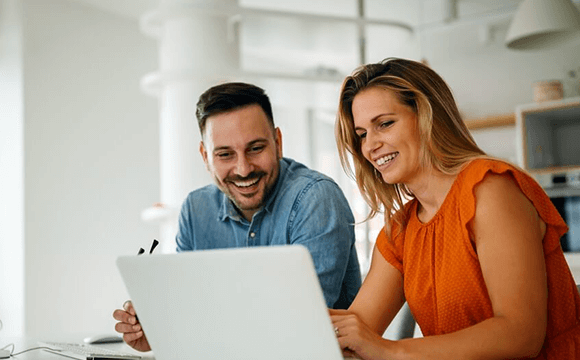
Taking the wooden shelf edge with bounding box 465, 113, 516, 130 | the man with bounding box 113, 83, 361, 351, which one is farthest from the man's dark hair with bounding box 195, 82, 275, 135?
the wooden shelf edge with bounding box 465, 113, 516, 130

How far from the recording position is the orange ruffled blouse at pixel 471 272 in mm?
1469

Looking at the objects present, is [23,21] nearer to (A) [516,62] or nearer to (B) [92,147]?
(B) [92,147]

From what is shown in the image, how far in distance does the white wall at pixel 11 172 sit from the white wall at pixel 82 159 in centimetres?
5

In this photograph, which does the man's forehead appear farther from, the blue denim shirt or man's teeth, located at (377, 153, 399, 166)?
man's teeth, located at (377, 153, 399, 166)

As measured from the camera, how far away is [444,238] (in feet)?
5.11

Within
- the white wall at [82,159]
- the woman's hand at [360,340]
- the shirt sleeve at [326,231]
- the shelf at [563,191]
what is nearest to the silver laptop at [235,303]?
the woman's hand at [360,340]

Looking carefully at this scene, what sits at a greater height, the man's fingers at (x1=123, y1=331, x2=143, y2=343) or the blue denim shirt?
the blue denim shirt

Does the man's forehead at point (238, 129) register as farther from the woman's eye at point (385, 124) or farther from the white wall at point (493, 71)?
the white wall at point (493, 71)

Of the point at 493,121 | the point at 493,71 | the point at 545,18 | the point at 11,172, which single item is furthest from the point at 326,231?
the point at 493,71

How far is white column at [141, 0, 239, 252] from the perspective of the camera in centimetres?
399

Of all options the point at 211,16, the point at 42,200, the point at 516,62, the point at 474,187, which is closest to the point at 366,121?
the point at 474,187

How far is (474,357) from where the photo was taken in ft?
4.30

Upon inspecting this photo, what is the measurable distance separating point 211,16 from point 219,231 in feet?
6.56

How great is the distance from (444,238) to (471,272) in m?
0.10
